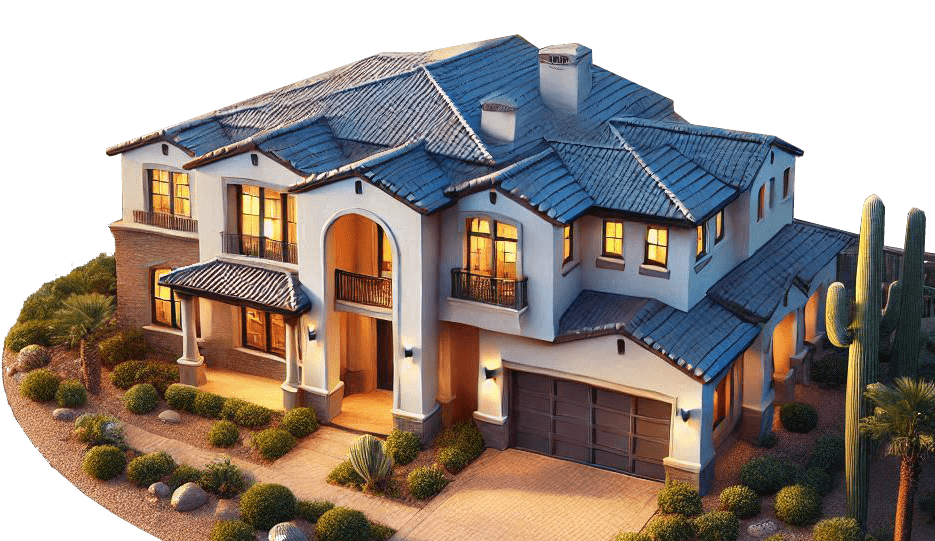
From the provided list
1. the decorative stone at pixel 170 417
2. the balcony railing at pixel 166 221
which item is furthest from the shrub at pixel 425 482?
the balcony railing at pixel 166 221

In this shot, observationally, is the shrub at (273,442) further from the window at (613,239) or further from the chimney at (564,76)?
the chimney at (564,76)

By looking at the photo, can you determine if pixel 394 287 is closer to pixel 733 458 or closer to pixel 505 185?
pixel 505 185

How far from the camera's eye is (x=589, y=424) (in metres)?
49.6

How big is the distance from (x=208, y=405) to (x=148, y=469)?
4.78m

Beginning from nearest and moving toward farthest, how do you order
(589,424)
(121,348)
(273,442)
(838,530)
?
(838,530) < (589,424) < (273,442) < (121,348)

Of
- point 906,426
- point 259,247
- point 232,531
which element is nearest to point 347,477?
point 232,531

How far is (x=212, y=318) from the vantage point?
56375 millimetres

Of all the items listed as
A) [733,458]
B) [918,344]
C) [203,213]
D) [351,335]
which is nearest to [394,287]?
[351,335]

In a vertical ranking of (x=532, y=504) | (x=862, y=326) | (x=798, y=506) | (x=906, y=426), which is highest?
Result: (x=862, y=326)

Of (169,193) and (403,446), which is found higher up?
(169,193)

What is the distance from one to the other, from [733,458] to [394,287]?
39.9ft

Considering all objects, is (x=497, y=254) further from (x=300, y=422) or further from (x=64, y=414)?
(x=64, y=414)

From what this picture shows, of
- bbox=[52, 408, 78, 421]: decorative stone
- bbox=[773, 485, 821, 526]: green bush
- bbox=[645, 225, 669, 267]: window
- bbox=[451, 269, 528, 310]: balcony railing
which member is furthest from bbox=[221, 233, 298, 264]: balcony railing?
bbox=[773, 485, 821, 526]: green bush

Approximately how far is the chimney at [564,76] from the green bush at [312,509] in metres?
16.4
